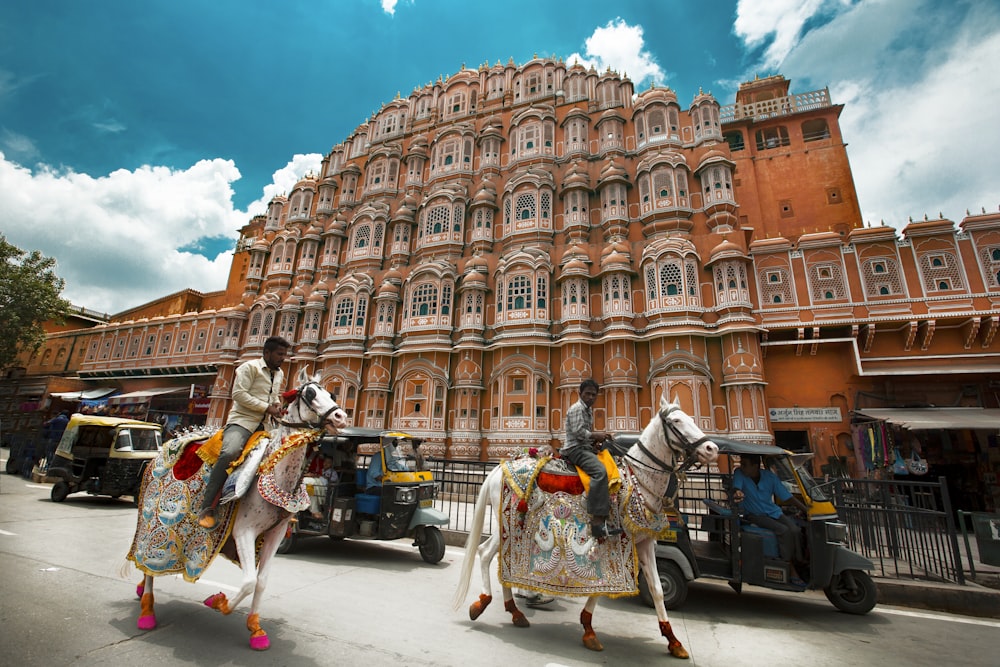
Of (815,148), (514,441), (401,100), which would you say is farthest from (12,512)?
(815,148)

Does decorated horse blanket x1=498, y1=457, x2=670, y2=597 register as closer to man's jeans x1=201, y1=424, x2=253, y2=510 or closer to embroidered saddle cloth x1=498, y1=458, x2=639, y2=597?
embroidered saddle cloth x1=498, y1=458, x2=639, y2=597

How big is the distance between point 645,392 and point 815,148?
16.8m

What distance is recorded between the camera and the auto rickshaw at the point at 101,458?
11711 mm

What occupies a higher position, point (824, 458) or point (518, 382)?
point (518, 382)

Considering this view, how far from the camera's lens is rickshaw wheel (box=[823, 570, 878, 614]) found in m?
5.62

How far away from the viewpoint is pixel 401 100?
94.5ft

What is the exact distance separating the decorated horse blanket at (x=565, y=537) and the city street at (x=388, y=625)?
548 millimetres

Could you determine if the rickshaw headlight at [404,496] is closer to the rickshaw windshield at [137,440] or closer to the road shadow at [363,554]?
the road shadow at [363,554]

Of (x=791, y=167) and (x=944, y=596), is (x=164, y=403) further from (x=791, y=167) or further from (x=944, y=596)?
(x=791, y=167)

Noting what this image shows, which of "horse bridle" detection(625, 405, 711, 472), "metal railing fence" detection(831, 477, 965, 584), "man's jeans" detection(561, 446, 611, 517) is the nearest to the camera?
"horse bridle" detection(625, 405, 711, 472)

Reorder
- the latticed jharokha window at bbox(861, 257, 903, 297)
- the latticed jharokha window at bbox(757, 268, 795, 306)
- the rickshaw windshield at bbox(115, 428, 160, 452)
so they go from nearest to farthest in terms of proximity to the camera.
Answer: the rickshaw windshield at bbox(115, 428, 160, 452) → the latticed jharokha window at bbox(861, 257, 903, 297) → the latticed jharokha window at bbox(757, 268, 795, 306)

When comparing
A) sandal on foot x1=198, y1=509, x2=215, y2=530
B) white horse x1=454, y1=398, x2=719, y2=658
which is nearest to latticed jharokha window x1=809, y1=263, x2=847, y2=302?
white horse x1=454, y1=398, x2=719, y2=658

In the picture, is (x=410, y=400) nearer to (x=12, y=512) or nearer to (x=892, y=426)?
(x=12, y=512)

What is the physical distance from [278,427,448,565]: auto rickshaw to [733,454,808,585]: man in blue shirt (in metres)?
4.71
